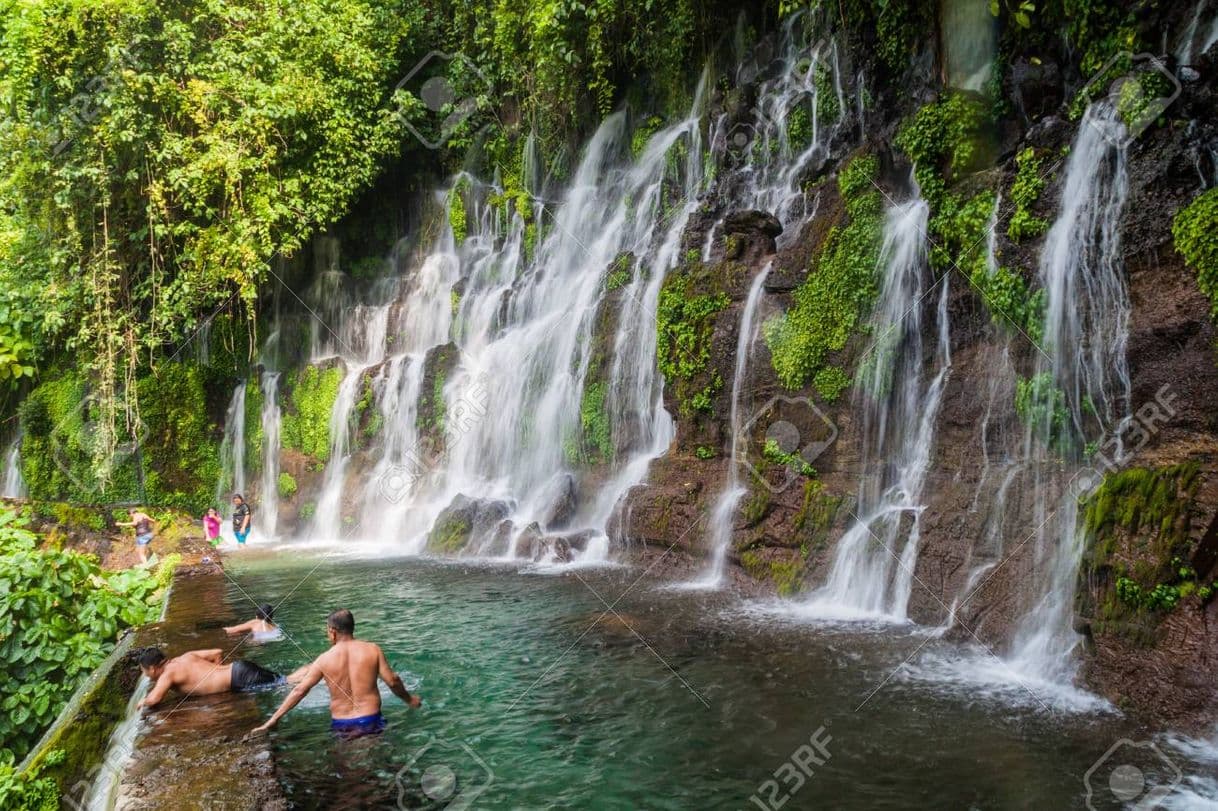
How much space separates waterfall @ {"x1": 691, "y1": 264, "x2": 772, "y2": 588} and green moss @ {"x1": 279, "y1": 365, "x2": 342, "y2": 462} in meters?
11.4

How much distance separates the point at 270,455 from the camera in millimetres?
19938

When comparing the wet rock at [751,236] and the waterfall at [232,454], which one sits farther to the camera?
the waterfall at [232,454]

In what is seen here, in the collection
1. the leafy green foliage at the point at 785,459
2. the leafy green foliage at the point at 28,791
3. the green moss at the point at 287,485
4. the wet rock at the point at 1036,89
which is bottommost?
the leafy green foliage at the point at 28,791

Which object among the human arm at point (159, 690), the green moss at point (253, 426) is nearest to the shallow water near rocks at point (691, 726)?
the human arm at point (159, 690)

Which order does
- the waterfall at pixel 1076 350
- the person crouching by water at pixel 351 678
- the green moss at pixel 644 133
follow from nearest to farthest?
the person crouching by water at pixel 351 678 → the waterfall at pixel 1076 350 → the green moss at pixel 644 133

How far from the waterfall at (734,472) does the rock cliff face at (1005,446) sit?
0.10 metres

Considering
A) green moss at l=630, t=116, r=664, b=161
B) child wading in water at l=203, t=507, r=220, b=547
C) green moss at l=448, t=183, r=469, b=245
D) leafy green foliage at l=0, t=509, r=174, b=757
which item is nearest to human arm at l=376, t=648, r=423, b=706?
leafy green foliage at l=0, t=509, r=174, b=757

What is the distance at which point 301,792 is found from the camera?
415 cm

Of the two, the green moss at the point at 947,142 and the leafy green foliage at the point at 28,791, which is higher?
the green moss at the point at 947,142

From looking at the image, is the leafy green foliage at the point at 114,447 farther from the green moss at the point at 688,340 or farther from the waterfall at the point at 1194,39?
the waterfall at the point at 1194,39

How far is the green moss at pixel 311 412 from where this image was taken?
62.1 feet

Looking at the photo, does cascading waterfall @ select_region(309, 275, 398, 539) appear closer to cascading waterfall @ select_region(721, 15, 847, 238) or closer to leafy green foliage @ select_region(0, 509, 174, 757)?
cascading waterfall @ select_region(721, 15, 847, 238)

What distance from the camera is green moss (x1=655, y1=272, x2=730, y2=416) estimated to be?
427 inches

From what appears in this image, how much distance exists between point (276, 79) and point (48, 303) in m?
6.99
